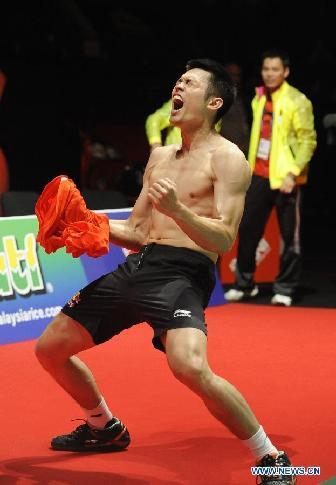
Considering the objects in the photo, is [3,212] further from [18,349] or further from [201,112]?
[201,112]

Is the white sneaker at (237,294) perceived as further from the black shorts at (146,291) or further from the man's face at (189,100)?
the man's face at (189,100)

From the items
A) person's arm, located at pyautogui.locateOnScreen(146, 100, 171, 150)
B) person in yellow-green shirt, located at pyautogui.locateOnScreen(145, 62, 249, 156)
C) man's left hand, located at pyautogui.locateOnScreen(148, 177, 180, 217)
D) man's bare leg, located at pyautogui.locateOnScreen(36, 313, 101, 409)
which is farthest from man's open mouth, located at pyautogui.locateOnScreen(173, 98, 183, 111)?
person's arm, located at pyautogui.locateOnScreen(146, 100, 171, 150)

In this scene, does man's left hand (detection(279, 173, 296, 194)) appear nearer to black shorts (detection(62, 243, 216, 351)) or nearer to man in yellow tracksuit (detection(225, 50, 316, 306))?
man in yellow tracksuit (detection(225, 50, 316, 306))

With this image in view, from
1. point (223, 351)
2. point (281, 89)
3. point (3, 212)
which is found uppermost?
point (281, 89)

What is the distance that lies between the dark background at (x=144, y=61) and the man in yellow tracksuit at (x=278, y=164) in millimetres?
4460

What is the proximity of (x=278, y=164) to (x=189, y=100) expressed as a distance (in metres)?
3.95

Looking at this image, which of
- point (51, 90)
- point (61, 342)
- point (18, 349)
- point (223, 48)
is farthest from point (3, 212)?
point (223, 48)

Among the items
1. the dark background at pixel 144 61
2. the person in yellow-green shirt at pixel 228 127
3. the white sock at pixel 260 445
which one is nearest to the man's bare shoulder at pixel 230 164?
Result: the white sock at pixel 260 445

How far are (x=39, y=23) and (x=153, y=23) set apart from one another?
2.60 m

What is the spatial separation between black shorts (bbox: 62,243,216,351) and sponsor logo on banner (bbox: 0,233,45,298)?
2.57m

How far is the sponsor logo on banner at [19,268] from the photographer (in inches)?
247

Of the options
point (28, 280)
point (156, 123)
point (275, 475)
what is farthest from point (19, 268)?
point (275, 475)

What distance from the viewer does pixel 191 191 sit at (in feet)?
12.1

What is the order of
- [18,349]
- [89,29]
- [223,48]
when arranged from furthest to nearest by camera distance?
[223,48]
[89,29]
[18,349]
